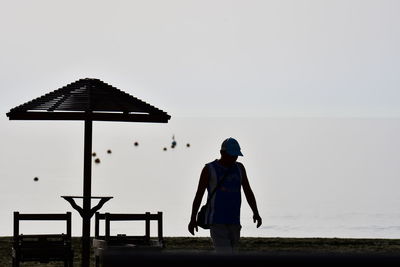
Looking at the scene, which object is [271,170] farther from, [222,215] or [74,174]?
[222,215]

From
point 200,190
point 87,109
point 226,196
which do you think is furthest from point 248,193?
point 87,109

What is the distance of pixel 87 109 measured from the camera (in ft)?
47.3

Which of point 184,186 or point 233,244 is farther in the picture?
point 184,186

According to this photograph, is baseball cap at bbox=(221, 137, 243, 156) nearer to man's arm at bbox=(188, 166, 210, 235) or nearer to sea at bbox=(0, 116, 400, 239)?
man's arm at bbox=(188, 166, 210, 235)

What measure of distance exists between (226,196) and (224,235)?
1.11 ft

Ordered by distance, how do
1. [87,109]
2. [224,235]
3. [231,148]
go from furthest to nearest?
[87,109] → [224,235] → [231,148]

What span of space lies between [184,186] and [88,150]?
66893mm

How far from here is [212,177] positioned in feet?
37.3

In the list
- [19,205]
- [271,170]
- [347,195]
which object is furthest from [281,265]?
[271,170]

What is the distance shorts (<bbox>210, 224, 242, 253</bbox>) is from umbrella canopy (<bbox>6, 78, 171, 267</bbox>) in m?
3.25

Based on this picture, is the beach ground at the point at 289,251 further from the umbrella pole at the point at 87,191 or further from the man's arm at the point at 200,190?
the umbrella pole at the point at 87,191

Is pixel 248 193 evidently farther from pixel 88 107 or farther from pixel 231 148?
pixel 88 107

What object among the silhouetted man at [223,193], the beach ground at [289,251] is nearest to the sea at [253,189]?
the beach ground at [289,251]

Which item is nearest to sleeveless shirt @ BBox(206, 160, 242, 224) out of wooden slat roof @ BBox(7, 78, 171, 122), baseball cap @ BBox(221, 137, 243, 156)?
baseball cap @ BBox(221, 137, 243, 156)
